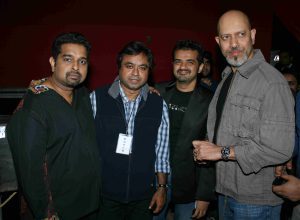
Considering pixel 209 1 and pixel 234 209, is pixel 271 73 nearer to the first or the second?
pixel 234 209

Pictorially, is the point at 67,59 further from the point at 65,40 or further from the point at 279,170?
the point at 279,170

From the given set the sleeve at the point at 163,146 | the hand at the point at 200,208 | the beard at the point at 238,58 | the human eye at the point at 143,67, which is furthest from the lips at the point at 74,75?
the hand at the point at 200,208

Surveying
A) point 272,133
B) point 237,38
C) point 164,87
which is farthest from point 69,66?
point 272,133

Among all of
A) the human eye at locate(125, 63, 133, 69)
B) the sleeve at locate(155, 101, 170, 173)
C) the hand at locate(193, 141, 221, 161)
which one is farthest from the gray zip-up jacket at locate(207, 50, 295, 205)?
the human eye at locate(125, 63, 133, 69)

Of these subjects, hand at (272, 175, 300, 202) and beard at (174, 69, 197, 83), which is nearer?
hand at (272, 175, 300, 202)

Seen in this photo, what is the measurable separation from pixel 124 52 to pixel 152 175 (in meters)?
1.17

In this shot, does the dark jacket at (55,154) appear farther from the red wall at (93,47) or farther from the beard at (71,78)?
the red wall at (93,47)

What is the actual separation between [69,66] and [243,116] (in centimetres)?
135

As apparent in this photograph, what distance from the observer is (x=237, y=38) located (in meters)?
2.15

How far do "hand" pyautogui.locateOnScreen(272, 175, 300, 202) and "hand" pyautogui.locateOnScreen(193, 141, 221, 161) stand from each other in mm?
441

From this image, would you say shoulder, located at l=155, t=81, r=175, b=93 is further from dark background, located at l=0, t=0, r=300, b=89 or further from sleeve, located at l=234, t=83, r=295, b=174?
dark background, located at l=0, t=0, r=300, b=89

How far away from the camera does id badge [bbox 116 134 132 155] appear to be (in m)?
2.40

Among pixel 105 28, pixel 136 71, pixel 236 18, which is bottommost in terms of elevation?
pixel 136 71

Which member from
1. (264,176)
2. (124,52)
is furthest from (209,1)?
(264,176)
